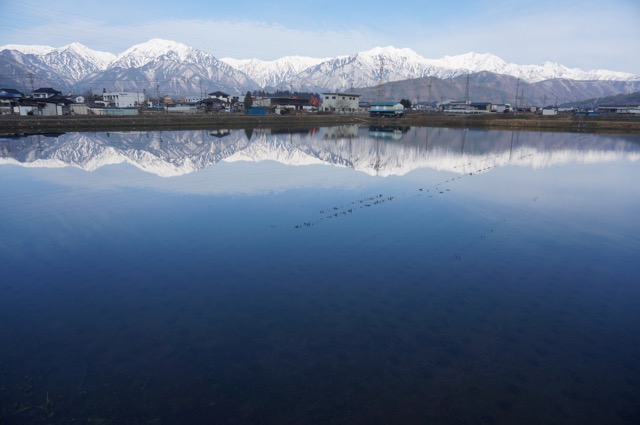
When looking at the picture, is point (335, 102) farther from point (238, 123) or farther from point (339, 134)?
point (339, 134)

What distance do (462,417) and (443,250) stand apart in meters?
5.88

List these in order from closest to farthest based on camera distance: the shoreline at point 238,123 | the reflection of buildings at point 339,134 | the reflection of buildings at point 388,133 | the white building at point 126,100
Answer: the reflection of buildings at point 339,134 → the reflection of buildings at point 388,133 → the shoreline at point 238,123 → the white building at point 126,100

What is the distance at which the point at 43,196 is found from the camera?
1515 centimetres

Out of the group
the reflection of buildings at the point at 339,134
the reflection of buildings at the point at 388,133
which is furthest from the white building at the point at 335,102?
the reflection of buildings at the point at 339,134

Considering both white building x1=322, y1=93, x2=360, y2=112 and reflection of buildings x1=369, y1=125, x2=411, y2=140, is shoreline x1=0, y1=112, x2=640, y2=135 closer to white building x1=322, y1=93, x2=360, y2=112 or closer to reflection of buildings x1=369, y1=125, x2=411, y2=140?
reflection of buildings x1=369, y1=125, x2=411, y2=140

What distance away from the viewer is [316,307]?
7.17 meters

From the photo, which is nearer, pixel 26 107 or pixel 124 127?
pixel 124 127

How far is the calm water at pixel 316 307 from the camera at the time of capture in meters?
4.95

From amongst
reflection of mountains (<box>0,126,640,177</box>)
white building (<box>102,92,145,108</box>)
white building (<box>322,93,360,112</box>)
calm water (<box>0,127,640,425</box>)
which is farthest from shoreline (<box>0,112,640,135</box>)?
white building (<box>102,92,145,108</box>)

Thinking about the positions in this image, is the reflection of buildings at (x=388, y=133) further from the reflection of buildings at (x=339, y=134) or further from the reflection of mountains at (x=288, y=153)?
the reflection of mountains at (x=288, y=153)

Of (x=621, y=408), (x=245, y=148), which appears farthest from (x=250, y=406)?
(x=245, y=148)

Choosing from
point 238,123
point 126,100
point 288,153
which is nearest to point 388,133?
point 288,153

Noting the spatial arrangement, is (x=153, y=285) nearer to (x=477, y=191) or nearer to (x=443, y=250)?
(x=443, y=250)

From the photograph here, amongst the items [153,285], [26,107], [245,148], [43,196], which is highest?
[26,107]
